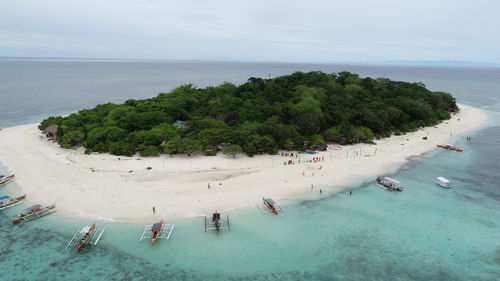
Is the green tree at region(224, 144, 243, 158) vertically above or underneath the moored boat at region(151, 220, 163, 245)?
above

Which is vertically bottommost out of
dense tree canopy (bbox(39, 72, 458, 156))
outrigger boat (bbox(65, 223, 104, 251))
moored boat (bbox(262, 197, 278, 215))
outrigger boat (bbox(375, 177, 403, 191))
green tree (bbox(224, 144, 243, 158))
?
outrigger boat (bbox(65, 223, 104, 251))

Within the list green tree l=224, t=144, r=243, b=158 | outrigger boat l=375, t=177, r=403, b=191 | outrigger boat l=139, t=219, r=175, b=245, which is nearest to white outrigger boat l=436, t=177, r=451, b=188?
outrigger boat l=375, t=177, r=403, b=191

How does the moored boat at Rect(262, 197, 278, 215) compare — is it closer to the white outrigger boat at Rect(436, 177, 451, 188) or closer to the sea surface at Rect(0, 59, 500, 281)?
the sea surface at Rect(0, 59, 500, 281)

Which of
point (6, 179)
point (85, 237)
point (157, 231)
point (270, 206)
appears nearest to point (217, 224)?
point (157, 231)

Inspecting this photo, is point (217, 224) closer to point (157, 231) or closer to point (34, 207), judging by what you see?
point (157, 231)

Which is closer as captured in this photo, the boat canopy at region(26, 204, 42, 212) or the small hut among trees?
the boat canopy at region(26, 204, 42, 212)

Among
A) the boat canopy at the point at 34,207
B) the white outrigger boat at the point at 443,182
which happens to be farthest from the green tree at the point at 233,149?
the white outrigger boat at the point at 443,182
